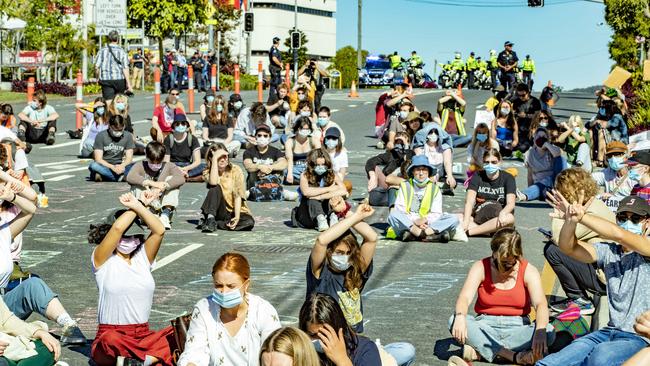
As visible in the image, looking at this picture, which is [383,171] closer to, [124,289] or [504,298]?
[504,298]

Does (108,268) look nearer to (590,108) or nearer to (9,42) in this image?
(590,108)

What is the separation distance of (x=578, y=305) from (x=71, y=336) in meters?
4.32

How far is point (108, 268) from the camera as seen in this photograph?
9.50 metres

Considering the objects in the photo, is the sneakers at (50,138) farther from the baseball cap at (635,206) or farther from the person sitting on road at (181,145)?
the baseball cap at (635,206)

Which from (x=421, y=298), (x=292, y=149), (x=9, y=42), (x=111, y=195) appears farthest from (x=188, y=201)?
(x=9, y=42)

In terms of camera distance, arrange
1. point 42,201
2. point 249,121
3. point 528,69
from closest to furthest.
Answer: point 42,201 → point 249,121 → point 528,69

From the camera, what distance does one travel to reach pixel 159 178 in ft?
56.5

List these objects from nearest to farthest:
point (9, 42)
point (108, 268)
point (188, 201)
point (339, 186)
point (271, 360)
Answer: point (271, 360)
point (108, 268)
point (339, 186)
point (188, 201)
point (9, 42)

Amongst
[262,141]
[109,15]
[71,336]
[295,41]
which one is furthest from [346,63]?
[71,336]

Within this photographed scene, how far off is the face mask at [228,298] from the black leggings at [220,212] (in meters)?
9.05

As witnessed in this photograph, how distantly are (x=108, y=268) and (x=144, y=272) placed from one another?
0.27 m

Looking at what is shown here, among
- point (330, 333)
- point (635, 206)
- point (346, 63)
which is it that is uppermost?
point (635, 206)

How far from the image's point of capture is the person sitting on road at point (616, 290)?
338 inches

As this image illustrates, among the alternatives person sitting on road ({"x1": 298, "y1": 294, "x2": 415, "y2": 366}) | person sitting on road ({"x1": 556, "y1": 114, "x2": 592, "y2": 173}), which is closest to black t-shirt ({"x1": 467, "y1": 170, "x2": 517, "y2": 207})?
person sitting on road ({"x1": 556, "y1": 114, "x2": 592, "y2": 173})
